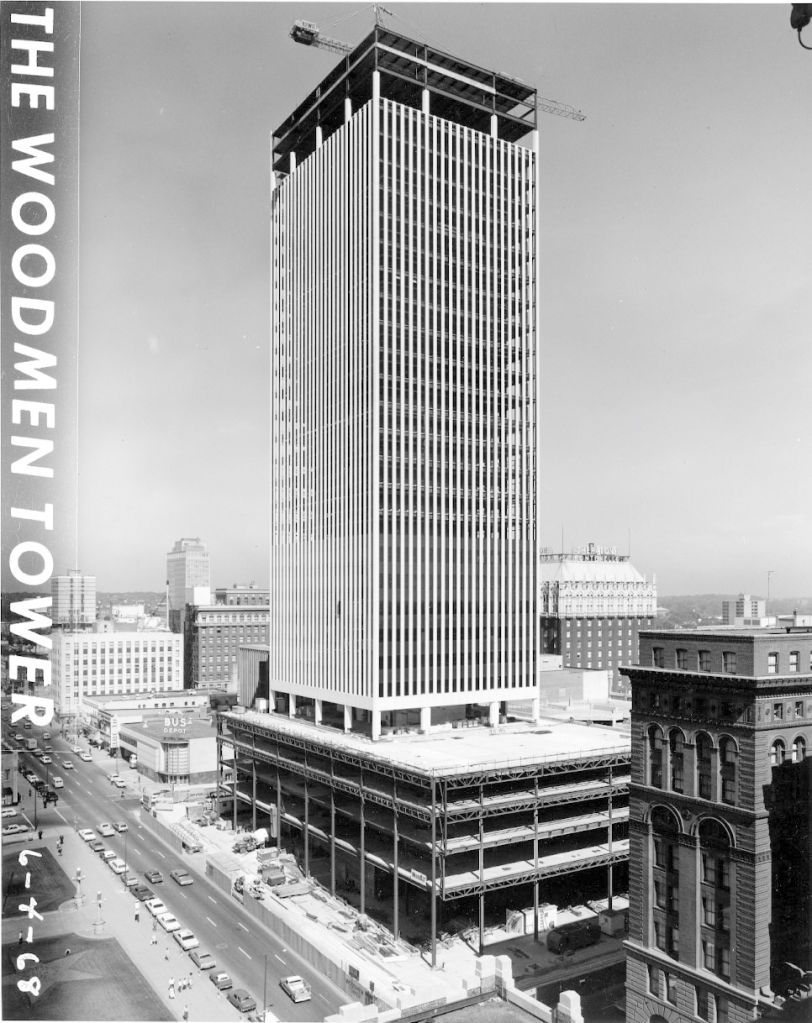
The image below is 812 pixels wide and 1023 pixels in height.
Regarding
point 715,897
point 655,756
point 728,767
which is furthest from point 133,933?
point 728,767

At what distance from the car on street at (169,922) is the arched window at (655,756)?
49.6 meters

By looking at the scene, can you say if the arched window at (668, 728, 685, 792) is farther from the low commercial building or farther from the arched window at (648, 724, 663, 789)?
the low commercial building

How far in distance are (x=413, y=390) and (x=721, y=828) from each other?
219 feet

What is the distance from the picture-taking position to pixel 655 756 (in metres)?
65.6

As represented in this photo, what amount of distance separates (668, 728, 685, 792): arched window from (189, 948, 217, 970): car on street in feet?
143

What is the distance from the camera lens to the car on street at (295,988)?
72938 millimetres

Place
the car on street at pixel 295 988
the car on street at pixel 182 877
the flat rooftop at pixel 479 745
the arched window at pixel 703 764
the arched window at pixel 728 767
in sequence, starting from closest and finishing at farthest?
the arched window at pixel 728 767
the arched window at pixel 703 764
the car on street at pixel 295 988
the flat rooftop at pixel 479 745
the car on street at pixel 182 877

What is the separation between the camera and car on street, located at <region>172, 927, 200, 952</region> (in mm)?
82688

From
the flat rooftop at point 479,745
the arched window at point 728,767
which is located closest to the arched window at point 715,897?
the arched window at point 728,767

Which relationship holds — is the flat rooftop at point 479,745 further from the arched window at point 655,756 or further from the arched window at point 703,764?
the arched window at point 703,764

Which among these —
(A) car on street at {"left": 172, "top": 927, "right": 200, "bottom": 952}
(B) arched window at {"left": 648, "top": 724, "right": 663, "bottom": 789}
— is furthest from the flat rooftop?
(B) arched window at {"left": 648, "top": 724, "right": 663, "bottom": 789}

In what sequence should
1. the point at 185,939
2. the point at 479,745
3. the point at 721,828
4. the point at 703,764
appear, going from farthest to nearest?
1. the point at 479,745
2. the point at 185,939
3. the point at 703,764
4. the point at 721,828

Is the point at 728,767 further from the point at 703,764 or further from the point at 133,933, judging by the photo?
the point at 133,933

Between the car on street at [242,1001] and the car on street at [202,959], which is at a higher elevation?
the car on street at [242,1001]
